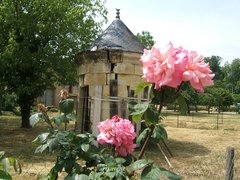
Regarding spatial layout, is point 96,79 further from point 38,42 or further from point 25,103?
point 25,103

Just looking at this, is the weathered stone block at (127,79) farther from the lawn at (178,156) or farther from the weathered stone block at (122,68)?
the lawn at (178,156)

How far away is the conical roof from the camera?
46.4 ft

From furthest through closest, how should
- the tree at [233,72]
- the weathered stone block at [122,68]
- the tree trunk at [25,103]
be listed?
the tree at [233,72] → the tree trunk at [25,103] → the weathered stone block at [122,68]

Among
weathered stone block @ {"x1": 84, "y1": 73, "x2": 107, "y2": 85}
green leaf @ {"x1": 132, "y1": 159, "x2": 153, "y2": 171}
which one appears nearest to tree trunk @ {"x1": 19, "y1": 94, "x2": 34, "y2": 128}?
weathered stone block @ {"x1": 84, "y1": 73, "x2": 107, "y2": 85}

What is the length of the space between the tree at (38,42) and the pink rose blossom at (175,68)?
1481 cm

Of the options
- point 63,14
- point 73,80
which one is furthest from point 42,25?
point 73,80

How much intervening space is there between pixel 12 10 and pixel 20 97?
15.6ft

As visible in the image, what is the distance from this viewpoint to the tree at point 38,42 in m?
17.2

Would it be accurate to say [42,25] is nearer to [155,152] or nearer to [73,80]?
[73,80]

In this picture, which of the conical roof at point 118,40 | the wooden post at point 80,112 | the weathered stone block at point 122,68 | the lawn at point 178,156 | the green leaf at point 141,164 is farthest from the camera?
the wooden post at point 80,112

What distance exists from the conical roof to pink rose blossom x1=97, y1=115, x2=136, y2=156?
448 inches

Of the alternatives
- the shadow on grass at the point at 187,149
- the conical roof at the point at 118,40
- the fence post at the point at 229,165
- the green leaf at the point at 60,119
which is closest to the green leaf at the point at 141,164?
the green leaf at the point at 60,119

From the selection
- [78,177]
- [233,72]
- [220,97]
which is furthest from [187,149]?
[233,72]

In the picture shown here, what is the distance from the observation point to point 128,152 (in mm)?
2625
